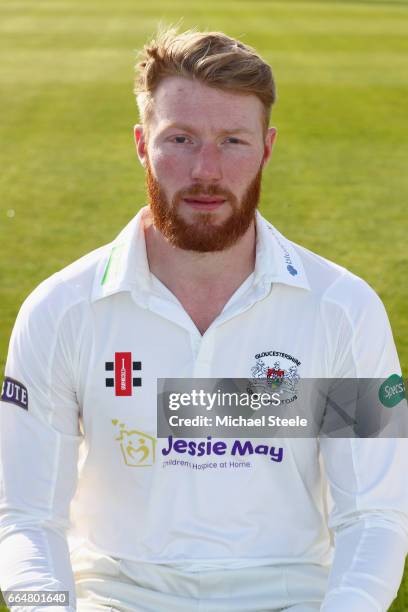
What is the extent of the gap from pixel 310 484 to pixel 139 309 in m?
0.56

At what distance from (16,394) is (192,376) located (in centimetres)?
40

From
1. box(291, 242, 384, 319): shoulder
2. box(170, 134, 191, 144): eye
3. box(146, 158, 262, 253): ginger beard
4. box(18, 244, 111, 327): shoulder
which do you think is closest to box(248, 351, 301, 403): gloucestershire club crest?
box(291, 242, 384, 319): shoulder

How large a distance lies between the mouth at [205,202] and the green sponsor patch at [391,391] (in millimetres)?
561

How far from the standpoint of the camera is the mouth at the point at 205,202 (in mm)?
2551

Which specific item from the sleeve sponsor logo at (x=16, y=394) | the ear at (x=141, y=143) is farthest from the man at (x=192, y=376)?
the ear at (x=141, y=143)

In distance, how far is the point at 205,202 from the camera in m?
2.56

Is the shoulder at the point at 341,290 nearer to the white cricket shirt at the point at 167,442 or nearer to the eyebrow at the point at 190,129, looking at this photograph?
the white cricket shirt at the point at 167,442

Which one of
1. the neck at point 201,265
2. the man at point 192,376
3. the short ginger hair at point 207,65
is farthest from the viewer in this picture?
the neck at point 201,265

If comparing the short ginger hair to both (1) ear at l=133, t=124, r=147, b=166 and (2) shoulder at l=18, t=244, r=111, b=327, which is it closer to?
(1) ear at l=133, t=124, r=147, b=166

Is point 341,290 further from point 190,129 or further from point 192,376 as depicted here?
point 190,129

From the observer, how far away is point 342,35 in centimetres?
2203

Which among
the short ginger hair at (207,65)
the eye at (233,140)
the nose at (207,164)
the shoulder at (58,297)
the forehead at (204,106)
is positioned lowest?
the shoulder at (58,297)

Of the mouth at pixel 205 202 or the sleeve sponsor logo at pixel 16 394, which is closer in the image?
the sleeve sponsor logo at pixel 16 394

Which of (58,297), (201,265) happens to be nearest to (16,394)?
(58,297)
